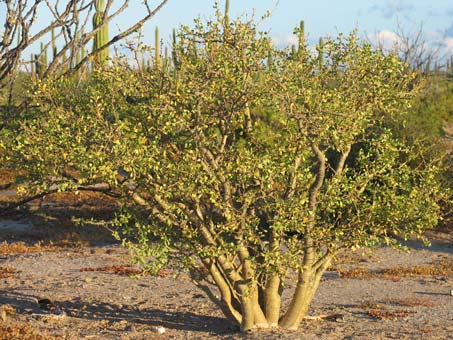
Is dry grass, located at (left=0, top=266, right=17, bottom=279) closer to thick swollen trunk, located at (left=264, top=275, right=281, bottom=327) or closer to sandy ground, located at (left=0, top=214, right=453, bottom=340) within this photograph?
sandy ground, located at (left=0, top=214, right=453, bottom=340)

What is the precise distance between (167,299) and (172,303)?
40cm

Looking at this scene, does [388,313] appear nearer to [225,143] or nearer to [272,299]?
[272,299]

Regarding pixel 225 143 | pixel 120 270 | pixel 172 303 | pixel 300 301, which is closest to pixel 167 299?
pixel 172 303

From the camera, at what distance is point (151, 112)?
10.5 meters

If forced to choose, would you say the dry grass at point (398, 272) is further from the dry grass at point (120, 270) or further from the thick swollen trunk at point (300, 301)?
the thick swollen trunk at point (300, 301)

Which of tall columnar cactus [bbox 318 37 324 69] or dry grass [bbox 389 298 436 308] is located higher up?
tall columnar cactus [bbox 318 37 324 69]

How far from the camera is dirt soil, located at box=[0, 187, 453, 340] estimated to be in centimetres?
1207

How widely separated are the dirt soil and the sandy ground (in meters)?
0.02

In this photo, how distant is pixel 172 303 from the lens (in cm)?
1448

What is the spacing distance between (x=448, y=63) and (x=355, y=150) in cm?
4710

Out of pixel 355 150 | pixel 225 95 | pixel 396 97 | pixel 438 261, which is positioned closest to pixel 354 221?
pixel 396 97

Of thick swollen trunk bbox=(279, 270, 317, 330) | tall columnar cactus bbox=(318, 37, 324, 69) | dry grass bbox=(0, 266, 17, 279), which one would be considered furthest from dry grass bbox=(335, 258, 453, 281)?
dry grass bbox=(0, 266, 17, 279)

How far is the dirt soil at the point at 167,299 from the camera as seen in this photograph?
12.1 metres

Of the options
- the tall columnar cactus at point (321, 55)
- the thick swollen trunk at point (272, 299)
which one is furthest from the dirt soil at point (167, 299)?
the tall columnar cactus at point (321, 55)
